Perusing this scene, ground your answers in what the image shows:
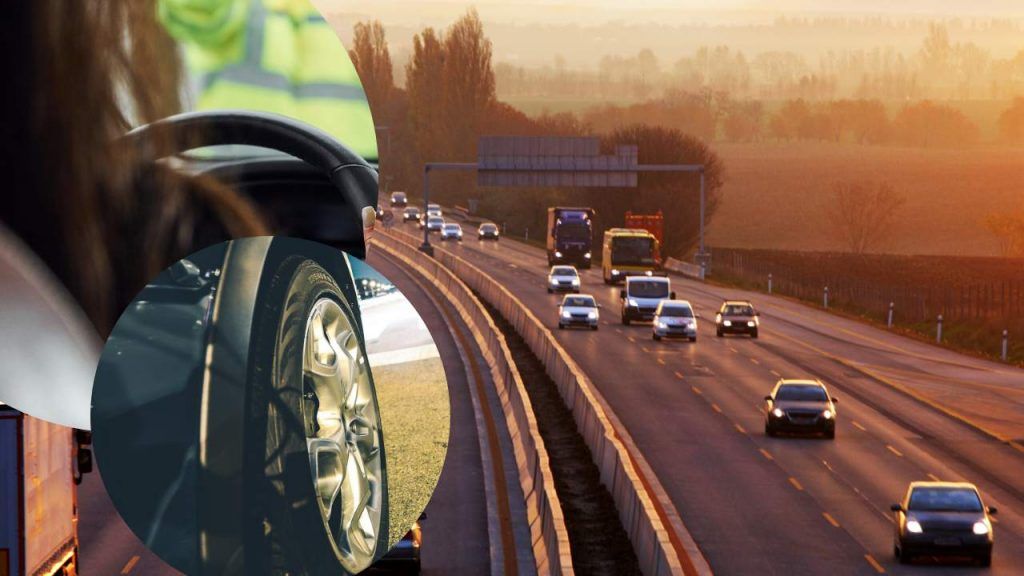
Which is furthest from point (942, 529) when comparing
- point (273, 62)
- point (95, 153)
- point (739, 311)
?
point (739, 311)

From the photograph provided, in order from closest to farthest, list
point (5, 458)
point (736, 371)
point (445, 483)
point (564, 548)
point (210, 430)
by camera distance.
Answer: point (210, 430) → point (5, 458) → point (564, 548) → point (445, 483) → point (736, 371)

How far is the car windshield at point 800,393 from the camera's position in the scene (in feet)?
135

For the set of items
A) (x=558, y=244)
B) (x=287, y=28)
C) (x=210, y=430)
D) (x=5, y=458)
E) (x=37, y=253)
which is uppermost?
(x=287, y=28)

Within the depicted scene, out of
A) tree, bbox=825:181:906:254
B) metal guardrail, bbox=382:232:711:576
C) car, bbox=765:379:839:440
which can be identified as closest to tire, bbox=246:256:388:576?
metal guardrail, bbox=382:232:711:576

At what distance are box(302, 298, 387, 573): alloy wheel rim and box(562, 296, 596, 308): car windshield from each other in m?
65.6

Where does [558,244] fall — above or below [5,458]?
below

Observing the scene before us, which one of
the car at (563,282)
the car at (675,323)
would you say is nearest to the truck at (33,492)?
the car at (675,323)

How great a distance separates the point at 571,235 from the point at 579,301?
37.8m

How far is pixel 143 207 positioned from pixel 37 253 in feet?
0.91

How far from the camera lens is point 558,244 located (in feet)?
356

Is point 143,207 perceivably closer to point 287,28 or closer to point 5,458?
point 287,28

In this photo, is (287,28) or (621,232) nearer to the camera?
(287,28)

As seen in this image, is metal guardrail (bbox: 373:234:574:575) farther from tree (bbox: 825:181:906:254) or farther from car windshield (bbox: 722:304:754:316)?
tree (bbox: 825:181:906:254)

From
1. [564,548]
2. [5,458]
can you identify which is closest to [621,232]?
[564,548]
